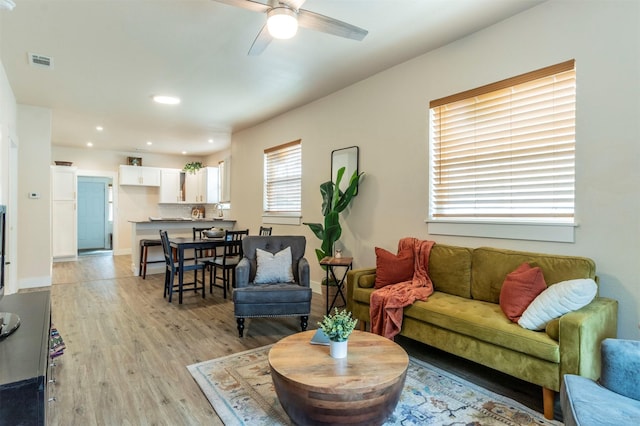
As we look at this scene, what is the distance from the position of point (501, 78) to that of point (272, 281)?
2807mm

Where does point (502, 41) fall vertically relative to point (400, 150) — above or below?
above

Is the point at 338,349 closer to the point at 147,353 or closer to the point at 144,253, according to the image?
the point at 147,353

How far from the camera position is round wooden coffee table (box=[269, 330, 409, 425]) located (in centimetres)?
167

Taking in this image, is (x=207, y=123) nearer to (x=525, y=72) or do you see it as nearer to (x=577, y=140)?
(x=525, y=72)

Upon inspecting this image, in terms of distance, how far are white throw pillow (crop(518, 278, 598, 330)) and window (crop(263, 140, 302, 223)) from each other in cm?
361

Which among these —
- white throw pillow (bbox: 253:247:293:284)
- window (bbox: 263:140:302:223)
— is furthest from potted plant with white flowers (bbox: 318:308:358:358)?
window (bbox: 263:140:302:223)

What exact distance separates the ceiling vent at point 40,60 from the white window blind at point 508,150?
3935mm

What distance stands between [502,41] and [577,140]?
1054 millimetres

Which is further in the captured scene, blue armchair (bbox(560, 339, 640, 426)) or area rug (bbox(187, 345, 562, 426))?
area rug (bbox(187, 345, 562, 426))

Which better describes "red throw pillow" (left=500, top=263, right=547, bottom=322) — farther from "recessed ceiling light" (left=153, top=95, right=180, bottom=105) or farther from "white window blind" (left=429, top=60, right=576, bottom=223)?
"recessed ceiling light" (left=153, top=95, right=180, bottom=105)

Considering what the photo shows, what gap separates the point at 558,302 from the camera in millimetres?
2105

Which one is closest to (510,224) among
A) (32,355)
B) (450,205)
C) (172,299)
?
(450,205)

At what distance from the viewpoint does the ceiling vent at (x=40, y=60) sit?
3.52 metres

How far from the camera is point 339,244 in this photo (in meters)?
4.55
